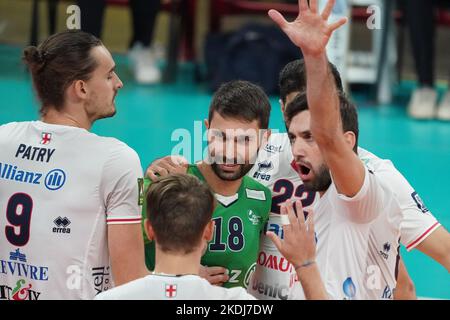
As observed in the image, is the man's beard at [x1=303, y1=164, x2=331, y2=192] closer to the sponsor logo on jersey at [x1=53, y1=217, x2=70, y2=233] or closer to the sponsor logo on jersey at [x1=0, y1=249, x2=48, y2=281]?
the sponsor logo on jersey at [x1=53, y1=217, x2=70, y2=233]

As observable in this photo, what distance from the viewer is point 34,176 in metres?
3.99

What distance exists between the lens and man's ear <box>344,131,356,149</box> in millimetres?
3772

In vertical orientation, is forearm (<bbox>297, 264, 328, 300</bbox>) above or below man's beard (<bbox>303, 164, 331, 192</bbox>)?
below

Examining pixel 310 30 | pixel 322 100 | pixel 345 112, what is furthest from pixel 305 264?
pixel 310 30

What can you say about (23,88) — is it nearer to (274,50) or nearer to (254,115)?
(274,50)

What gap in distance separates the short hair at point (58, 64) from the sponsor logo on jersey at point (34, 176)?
0.29m

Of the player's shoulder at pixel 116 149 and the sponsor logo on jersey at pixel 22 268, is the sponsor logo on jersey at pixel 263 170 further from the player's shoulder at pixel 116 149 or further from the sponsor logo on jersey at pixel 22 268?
the sponsor logo on jersey at pixel 22 268

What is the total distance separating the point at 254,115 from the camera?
453 cm

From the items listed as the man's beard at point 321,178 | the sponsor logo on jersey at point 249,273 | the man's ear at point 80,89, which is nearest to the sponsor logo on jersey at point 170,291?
the man's beard at point 321,178

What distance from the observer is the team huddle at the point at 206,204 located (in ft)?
11.3

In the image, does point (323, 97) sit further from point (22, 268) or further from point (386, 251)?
point (22, 268)

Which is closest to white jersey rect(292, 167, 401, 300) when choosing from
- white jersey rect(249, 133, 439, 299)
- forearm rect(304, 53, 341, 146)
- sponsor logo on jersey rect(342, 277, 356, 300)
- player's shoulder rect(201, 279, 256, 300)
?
sponsor logo on jersey rect(342, 277, 356, 300)

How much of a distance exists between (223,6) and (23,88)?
256 cm
